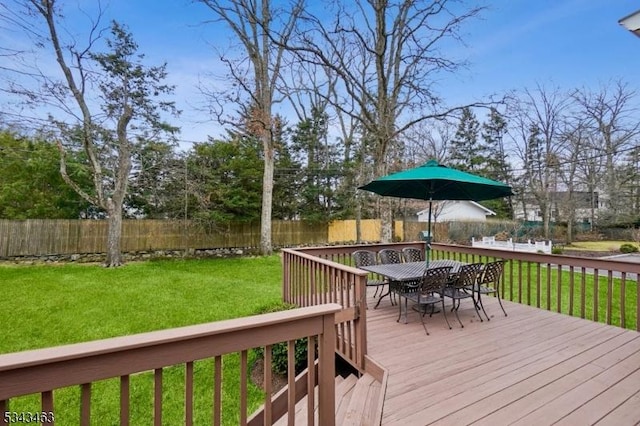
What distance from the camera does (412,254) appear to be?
6430mm

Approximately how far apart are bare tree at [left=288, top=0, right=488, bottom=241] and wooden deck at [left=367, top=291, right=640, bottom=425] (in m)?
5.88

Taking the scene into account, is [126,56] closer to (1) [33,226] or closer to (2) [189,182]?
(2) [189,182]

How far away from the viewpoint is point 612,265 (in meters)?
4.11

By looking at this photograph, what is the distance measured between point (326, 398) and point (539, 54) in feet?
48.8

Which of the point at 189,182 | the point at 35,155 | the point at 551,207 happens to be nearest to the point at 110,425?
the point at 189,182

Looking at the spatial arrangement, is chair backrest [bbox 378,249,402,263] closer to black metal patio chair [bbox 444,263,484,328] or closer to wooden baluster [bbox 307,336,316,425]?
black metal patio chair [bbox 444,263,484,328]

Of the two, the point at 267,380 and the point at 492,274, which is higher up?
the point at 492,274

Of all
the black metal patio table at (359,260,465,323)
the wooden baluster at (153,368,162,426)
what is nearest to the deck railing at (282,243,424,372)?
the black metal patio table at (359,260,465,323)

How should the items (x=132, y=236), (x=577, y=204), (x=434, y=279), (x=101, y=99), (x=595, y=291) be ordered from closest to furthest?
(x=434, y=279), (x=595, y=291), (x=101, y=99), (x=132, y=236), (x=577, y=204)

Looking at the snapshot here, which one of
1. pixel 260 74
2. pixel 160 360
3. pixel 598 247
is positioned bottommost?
pixel 598 247

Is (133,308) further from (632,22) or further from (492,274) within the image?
(632,22)

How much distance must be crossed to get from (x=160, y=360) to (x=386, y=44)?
9871 mm

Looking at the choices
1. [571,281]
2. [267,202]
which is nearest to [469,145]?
[267,202]

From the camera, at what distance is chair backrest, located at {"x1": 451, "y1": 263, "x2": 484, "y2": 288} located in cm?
418
